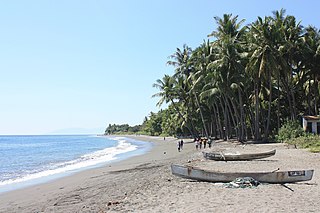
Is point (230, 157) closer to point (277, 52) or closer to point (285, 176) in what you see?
point (285, 176)

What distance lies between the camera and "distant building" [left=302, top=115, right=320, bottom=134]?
33284 mm

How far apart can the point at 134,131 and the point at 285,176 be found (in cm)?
16316

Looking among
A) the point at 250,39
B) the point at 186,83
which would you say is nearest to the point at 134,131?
the point at 186,83

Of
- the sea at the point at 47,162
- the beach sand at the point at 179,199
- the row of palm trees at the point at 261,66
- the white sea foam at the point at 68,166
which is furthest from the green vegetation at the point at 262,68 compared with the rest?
the beach sand at the point at 179,199

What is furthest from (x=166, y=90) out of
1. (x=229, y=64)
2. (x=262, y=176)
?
(x=262, y=176)

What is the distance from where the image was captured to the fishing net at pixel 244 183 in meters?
11.0

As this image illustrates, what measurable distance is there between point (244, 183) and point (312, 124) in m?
25.5

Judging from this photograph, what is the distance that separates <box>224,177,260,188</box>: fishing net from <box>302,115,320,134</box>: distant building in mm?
24907

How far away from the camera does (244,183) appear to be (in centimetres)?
1106

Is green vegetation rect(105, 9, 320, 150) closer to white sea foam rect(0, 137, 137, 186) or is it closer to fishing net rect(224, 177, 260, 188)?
white sea foam rect(0, 137, 137, 186)

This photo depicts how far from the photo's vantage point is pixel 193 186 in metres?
11.8

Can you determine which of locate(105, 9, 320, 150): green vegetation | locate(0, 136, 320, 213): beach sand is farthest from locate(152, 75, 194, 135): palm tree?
locate(0, 136, 320, 213): beach sand

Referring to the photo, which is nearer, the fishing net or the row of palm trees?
the fishing net

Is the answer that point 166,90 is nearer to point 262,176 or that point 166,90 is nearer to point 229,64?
point 229,64
